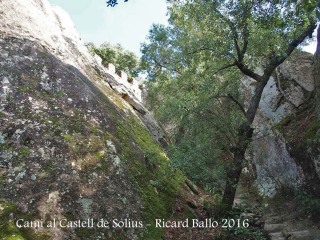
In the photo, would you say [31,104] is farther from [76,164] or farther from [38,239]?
[38,239]

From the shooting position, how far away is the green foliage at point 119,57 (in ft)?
76.4

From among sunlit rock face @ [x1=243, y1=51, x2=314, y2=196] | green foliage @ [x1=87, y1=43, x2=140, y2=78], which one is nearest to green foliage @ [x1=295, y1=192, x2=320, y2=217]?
sunlit rock face @ [x1=243, y1=51, x2=314, y2=196]

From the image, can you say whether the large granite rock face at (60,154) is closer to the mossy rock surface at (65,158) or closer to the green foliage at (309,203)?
the mossy rock surface at (65,158)

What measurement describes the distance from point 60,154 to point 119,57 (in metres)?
19.4

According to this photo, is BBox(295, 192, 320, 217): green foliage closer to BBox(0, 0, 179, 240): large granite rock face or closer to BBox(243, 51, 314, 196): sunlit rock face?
BBox(243, 51, 314, 196): sunlit rock face

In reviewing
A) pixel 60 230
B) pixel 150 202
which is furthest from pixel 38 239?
pixel 150 202

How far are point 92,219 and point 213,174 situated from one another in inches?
146

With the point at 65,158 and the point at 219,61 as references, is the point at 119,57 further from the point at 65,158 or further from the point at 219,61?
the point at 65,158

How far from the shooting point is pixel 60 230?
16.5 ft

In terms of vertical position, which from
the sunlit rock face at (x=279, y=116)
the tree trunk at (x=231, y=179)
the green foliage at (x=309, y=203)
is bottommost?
the green foliage at (x=309, y=203)

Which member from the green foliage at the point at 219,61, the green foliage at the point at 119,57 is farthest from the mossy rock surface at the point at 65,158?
the green foliage at the point at 119,57

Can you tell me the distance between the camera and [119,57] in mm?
24656

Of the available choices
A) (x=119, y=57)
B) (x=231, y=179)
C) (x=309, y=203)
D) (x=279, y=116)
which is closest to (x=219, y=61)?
(x=231, y=179)

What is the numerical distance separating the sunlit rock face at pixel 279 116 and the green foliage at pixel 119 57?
12.2 m
